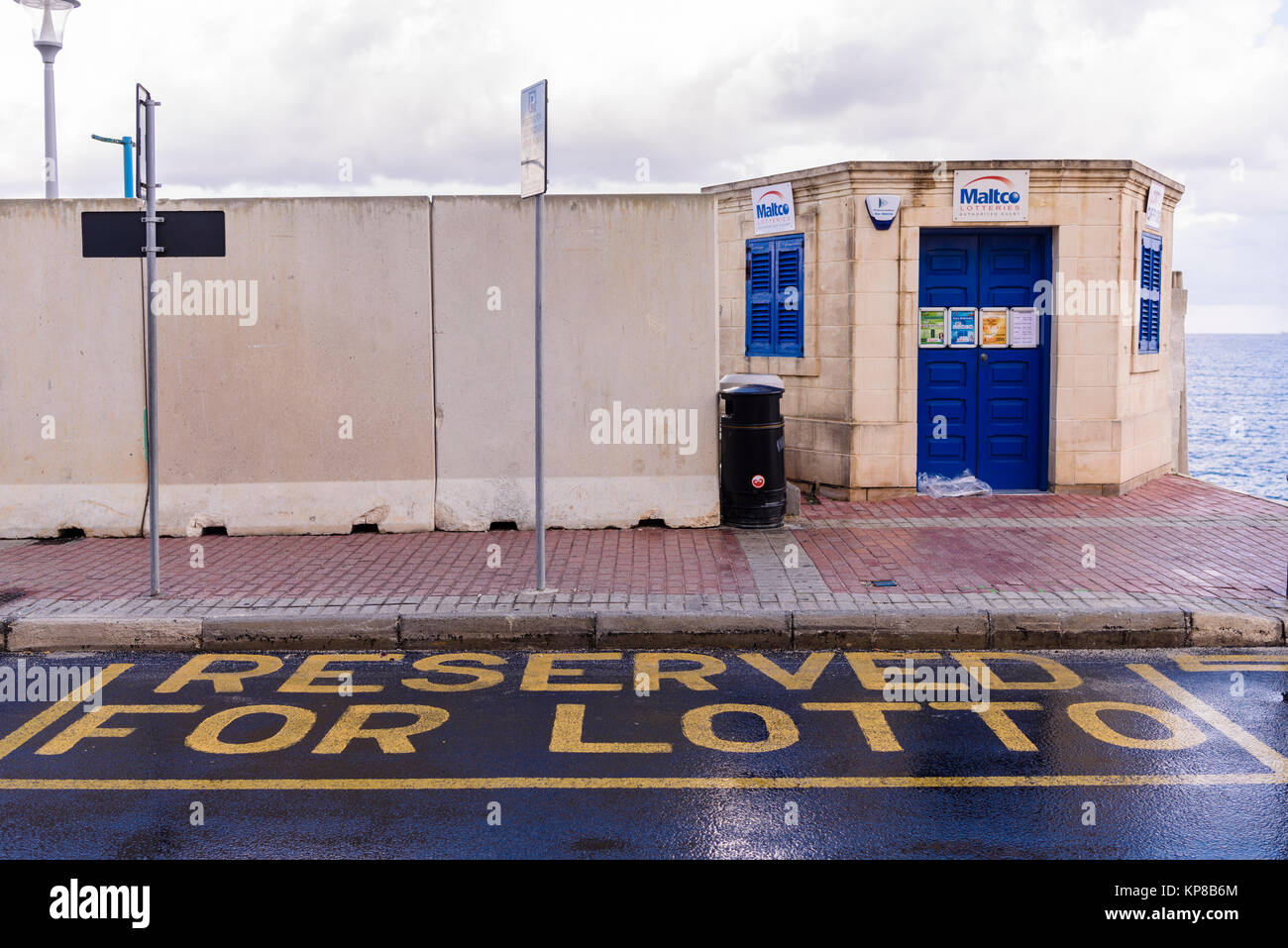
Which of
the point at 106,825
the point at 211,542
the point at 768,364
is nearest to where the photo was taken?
the point at 106,825

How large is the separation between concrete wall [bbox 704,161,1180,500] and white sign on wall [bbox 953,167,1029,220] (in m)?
0.09

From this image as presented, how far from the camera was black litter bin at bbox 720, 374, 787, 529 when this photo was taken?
10.6 m

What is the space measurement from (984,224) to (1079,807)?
885 centimetres

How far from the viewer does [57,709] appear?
6.05 metres

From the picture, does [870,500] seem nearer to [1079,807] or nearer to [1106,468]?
[1106,468]

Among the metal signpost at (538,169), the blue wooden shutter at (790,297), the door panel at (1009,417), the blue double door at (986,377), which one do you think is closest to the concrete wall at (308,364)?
the metal signpost at (538,169)

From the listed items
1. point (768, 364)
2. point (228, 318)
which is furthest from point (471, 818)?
point (768, 364)

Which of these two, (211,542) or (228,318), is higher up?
(228,318)

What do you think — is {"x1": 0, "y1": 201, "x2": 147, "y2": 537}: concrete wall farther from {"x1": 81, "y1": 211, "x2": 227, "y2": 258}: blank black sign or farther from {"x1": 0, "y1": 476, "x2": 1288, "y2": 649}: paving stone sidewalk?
{"x1": 81, "y1": 211, "x2": 227, "y2": 258}: blank black sign

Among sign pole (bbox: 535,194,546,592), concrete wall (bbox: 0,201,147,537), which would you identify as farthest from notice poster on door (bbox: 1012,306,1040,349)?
concrete wall (bbox: 0,201,147,537)

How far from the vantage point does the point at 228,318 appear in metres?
10.5

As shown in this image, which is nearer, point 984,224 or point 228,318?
point 228,318

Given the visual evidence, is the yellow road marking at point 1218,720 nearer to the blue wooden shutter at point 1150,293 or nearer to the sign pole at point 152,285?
the sign pole at point 152,285
